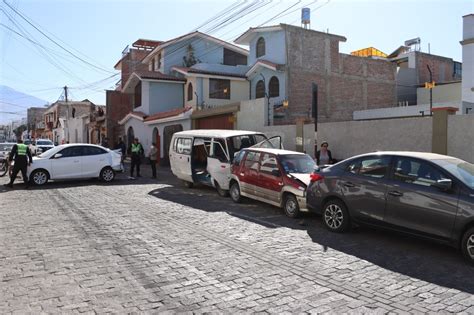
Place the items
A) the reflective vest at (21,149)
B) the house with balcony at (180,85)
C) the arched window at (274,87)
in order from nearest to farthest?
the reflective vest at (21,149), the arched window at (274,87), the house with balcony at (180,85)

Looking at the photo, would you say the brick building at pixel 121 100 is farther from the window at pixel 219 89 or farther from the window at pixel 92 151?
the window at pixel 92 151

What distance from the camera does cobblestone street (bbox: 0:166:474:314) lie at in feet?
14.4

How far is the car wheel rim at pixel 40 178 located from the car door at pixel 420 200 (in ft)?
41.0

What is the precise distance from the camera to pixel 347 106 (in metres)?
26.5

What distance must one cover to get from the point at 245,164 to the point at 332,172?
11.1 ft

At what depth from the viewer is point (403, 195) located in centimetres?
658

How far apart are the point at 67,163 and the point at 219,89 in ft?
45.4

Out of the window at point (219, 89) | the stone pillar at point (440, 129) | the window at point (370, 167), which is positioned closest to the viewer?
the window at point (370, 167)

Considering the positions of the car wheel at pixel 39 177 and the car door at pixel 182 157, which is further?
the car wheel at pixel 39 177

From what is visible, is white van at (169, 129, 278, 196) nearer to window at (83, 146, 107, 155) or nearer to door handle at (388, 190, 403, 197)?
window at (83, 146, 107, 155)

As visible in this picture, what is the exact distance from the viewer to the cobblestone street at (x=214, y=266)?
4.38m

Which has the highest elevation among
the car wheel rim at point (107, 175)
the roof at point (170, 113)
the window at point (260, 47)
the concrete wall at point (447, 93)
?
the window at point (260, 47)

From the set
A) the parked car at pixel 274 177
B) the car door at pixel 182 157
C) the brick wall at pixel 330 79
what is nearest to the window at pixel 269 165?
the parked car at pixel 274 177

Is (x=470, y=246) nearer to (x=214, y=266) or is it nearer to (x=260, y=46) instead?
(x=214, y=266)
